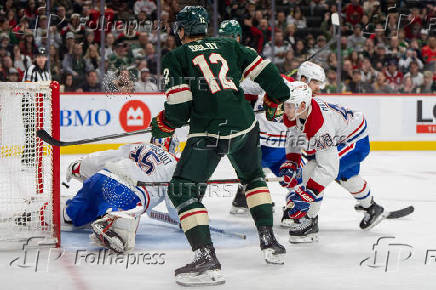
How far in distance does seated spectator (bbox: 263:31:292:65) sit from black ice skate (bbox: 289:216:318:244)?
528cm

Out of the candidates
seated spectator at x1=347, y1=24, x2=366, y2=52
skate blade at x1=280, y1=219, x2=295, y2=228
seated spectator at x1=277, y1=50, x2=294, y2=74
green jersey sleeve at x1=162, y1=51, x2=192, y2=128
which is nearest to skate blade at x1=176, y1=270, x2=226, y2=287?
green jersey sleeve at x1=162, y1=51, x2=192, y2=128

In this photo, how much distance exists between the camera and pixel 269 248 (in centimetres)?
342

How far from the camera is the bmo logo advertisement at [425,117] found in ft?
29.4

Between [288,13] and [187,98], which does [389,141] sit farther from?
[187,98]

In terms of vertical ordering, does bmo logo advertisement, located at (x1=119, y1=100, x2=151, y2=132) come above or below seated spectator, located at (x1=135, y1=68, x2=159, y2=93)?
below

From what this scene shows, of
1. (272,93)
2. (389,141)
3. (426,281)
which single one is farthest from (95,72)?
(426,281)

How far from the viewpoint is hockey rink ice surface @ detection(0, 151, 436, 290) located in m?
3.14

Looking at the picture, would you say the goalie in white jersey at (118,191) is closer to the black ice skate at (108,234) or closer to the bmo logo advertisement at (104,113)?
the black ice skate at (108,234)

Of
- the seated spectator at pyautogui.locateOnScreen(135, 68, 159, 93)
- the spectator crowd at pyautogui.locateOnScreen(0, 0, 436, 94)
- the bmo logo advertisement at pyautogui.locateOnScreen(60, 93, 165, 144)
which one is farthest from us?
the seated spectator at pyautogui.locateOnScreen(135, 68, 159, 93)

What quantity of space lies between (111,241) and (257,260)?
719 mm

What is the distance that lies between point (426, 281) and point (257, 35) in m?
6.37

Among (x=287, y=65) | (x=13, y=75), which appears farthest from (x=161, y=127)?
(x=287, y=65)

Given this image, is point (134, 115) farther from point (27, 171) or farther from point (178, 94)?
point (178, 94)

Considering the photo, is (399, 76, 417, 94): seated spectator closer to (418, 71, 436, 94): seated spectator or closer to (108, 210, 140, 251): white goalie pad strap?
(418, 71, 436, 94): seated spectator
